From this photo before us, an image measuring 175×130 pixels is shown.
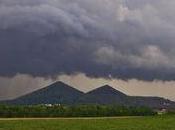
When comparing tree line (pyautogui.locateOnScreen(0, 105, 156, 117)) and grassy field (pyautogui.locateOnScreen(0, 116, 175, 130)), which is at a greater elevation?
tree line (pyautogui.locateOnScreen(0, 105, 156, 117))

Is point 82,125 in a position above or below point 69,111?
below

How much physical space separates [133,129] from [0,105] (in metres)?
81.1

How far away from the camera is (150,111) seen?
18738 centimetres

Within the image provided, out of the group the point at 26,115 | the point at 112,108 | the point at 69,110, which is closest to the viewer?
the point at 26,115

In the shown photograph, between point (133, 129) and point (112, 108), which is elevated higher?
point (112, 108)

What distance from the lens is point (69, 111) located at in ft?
534

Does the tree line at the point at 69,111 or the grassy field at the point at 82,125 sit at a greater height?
the tree line at the point at 69,111

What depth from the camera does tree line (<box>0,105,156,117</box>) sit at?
153000mm

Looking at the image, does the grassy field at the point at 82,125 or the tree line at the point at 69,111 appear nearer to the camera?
the grassy field at the point at 82,125

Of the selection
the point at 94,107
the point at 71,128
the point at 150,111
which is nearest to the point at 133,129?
the point at 71,128

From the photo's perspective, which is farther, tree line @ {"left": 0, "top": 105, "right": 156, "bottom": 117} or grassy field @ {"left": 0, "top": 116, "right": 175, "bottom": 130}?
tree line @ {"left": 0, "top": 105, "right": 156, "bottom": 117}

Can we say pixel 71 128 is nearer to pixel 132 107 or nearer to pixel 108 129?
pixel 108 129

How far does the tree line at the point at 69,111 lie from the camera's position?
15300 centimetres

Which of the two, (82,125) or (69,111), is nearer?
(82,125)
